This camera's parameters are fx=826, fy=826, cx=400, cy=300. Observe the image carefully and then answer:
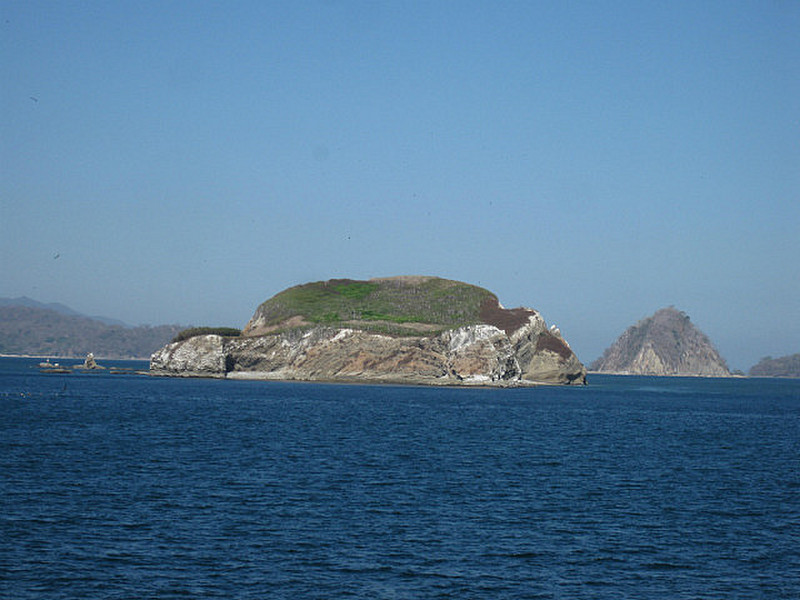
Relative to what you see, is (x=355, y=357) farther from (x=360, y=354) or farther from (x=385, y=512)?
(x=385, y=512)

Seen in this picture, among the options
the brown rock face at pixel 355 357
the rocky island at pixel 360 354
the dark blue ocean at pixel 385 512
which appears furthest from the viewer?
the rocky island at pixel 360 354

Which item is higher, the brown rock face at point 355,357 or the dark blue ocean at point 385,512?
the brown rock face at point 355,357

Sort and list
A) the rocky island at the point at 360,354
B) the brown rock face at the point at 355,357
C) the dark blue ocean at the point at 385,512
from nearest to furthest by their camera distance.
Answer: the dark blue ocean at the point at 385,512
the brown rock face at the point at 355,357
the rocky island at the point at 360,354

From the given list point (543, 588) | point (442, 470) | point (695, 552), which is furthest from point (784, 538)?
point (442, 470)

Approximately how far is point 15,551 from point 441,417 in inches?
2688

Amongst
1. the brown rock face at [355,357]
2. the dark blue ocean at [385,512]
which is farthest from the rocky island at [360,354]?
the dark blue ocean at [385,512]

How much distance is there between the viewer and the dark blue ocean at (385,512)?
26.9 meters

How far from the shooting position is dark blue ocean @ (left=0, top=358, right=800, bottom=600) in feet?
88.4

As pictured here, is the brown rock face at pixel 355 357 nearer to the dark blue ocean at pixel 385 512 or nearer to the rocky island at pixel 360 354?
the rocky island at pixel 360 354

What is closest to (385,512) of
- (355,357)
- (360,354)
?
(360,354)

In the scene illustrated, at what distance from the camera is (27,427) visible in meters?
69.1

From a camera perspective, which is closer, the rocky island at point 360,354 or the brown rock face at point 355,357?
the brown rock face at point 355,357

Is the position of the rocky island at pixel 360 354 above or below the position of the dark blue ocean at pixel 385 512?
above

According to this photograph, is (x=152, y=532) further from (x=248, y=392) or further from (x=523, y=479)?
(x=248, y=392)
